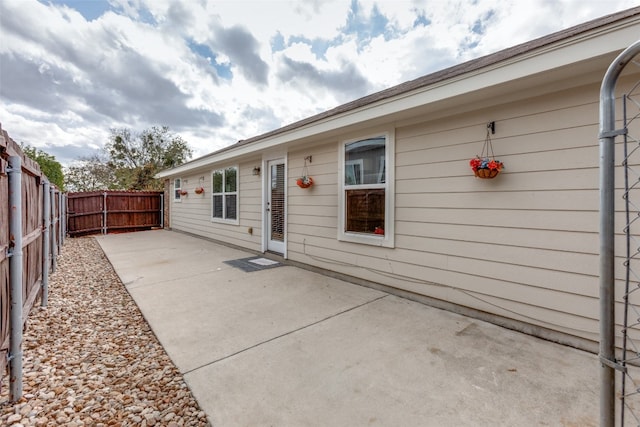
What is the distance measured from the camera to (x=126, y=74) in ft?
30.1

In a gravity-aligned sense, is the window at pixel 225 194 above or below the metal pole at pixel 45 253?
above

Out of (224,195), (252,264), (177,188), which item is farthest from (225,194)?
(177,188)

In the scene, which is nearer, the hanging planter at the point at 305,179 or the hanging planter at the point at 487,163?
the hanging planter at the point at 487,163

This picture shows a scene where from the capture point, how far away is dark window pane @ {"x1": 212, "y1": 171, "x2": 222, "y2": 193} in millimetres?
7699

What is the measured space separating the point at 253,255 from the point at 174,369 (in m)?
4.12

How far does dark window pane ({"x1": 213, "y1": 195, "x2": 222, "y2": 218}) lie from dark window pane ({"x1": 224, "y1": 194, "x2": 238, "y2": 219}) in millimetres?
400

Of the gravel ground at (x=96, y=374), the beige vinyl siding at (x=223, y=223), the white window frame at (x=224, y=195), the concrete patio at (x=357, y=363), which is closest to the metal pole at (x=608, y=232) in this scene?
the concrete patio at (x=357, y=363)

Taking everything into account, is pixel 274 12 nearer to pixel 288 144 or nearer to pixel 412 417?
pixel 288 144

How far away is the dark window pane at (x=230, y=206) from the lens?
23.1ft

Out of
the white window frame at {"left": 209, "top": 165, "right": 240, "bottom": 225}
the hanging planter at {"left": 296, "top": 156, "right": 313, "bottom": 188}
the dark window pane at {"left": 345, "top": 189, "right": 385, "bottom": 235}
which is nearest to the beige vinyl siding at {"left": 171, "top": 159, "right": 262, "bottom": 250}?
the white window frame at {"left": 209, "top": 165, "right": 240, "bottom": 225}

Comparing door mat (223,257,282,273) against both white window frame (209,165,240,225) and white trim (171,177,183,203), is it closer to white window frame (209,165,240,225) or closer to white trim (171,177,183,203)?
white window frame (209,165,240,225)

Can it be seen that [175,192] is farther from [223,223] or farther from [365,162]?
[365,162]

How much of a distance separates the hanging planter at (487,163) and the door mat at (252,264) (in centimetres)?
366

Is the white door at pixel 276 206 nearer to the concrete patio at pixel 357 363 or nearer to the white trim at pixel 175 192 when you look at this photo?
the concrete patio at pixel 357 363
